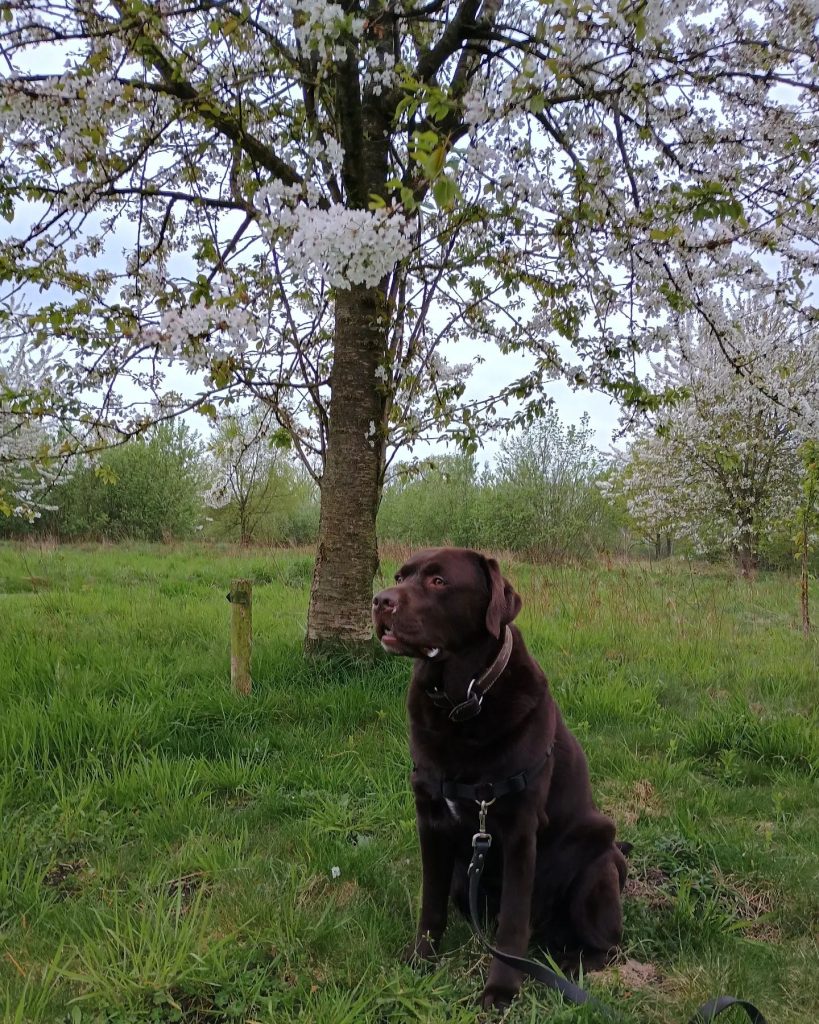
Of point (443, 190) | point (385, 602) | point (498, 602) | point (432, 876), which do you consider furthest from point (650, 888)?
point (443, 190)

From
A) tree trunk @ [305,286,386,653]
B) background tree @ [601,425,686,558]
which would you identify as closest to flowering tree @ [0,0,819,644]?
tree trunk @ [305,286,386,653]

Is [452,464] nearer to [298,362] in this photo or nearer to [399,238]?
[298,362]

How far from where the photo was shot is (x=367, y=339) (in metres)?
5.12

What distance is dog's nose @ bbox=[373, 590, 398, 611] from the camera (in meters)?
2.31

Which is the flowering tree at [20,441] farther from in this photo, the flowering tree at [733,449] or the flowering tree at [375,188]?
the flowering tree at [733,449]

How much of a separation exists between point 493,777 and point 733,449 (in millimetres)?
15698

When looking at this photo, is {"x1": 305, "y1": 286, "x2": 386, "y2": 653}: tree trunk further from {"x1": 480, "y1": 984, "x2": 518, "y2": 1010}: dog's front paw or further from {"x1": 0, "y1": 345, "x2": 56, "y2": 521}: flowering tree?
{"x1": 480, "y1": 984, "x2": 518, "y2": 1010}: dog's front paw

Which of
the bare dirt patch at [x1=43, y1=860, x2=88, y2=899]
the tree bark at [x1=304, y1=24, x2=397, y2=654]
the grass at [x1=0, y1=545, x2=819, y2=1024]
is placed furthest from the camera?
the tree bark at [x1=304, y1=24, x2=397, y2=654]

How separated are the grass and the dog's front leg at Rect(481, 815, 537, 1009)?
0.26ft

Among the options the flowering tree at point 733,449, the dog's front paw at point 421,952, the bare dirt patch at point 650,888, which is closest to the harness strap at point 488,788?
the dog's front paw at point 421,952

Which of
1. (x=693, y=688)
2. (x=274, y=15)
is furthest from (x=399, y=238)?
(x=693, y=688)

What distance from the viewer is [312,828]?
10.5 ft

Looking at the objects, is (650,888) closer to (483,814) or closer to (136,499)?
(483,814)

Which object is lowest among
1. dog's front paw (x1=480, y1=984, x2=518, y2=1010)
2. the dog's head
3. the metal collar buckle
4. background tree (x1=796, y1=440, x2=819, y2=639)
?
dog's front paw (x1=480, y1=984, x2=518, y2=1010)
